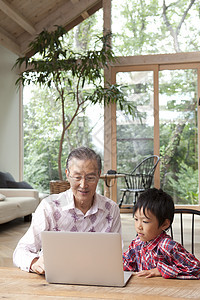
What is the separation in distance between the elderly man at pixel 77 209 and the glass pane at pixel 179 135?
544 cm

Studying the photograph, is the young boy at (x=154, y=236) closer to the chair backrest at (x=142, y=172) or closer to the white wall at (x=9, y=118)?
the chair backrest at (x=142, y=172)

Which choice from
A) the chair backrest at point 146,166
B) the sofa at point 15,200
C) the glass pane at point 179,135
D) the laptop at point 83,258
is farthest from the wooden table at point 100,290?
the glass pane at point 179,135

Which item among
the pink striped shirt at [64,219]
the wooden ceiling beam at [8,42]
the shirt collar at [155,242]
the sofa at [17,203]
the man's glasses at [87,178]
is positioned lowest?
the sofa at [17,203]

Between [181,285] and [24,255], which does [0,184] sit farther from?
[181,285]

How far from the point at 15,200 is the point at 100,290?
437cm

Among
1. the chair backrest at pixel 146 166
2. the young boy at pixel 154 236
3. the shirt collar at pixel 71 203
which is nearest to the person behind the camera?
the young boy at pixel 154 236

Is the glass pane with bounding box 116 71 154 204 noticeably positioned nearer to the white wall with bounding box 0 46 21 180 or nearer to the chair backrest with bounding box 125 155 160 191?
the chair backrest with bounding box 125 155 160 191

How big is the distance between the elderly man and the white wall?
5478 mm

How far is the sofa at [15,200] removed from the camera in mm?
5086

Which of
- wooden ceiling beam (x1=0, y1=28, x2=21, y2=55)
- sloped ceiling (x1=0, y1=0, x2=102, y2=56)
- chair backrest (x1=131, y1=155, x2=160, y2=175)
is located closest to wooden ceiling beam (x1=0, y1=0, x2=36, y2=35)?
sloped ceiling (x1=0, y1=0, x2=102, y2=56)

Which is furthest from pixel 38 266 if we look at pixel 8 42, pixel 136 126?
pixel 8 42

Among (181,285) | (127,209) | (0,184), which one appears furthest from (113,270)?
(127,209)

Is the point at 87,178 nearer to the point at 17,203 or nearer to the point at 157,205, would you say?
the point at 157,205

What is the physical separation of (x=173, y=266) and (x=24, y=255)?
0.54 meters
